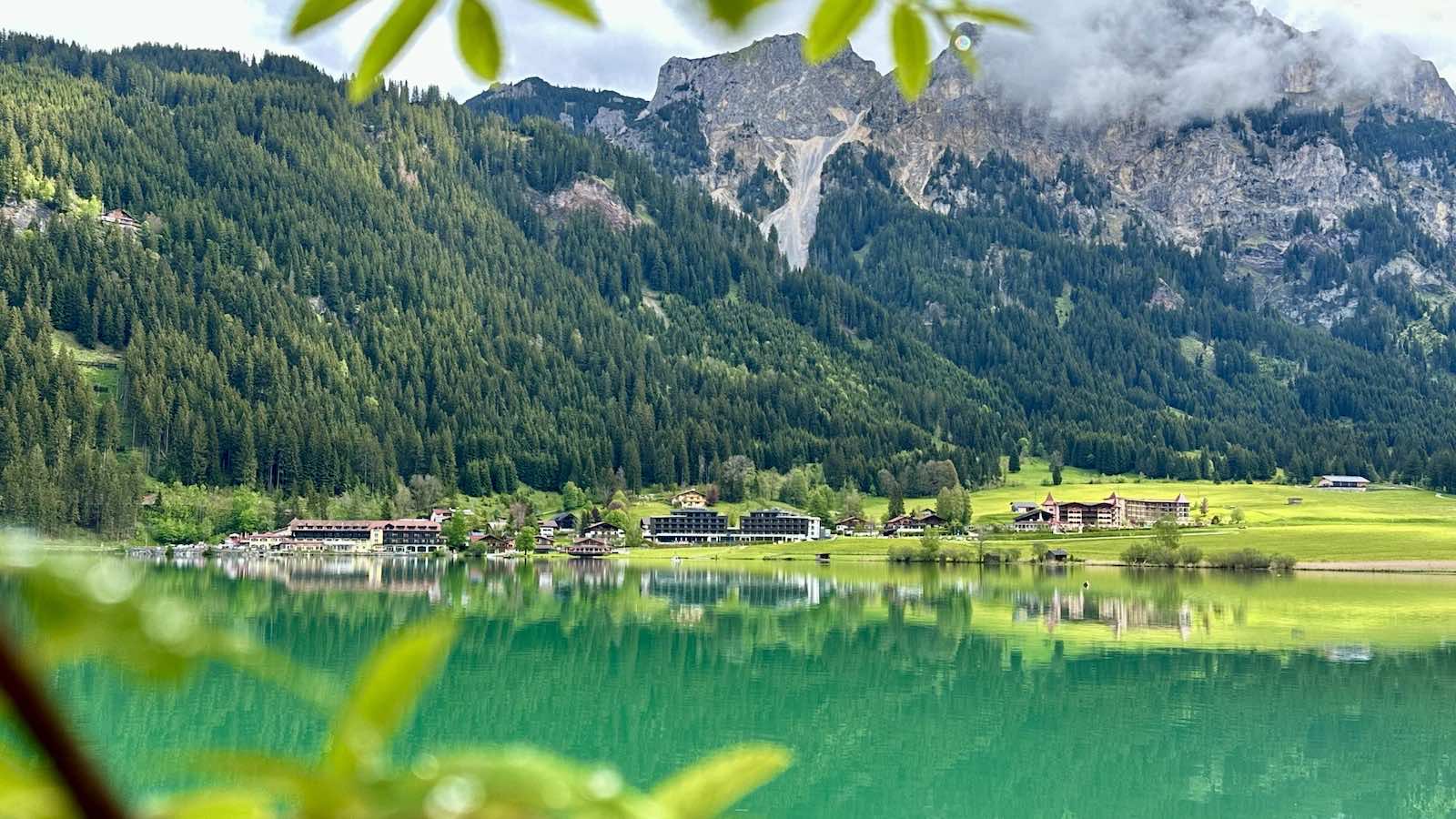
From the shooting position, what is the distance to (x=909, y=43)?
3.04 feet

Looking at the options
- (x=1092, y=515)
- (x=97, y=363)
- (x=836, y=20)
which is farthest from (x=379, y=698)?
(x=97, y=363)

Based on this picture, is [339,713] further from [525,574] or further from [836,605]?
[525,574]

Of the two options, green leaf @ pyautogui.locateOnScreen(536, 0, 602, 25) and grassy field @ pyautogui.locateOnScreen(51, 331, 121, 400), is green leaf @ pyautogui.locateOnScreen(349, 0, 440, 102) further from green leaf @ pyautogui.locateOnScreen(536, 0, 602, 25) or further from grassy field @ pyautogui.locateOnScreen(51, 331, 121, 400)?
grassy field @ pyautogui.locateOnScreen(51, 331, 121, 400)

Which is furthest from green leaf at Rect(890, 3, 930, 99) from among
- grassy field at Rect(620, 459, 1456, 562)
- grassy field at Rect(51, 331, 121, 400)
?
grassy field at Rect(51, 331, 121, 400)

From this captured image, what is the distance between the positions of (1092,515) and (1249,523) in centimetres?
1253

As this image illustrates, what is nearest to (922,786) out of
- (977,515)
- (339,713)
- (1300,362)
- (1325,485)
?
(339,713)

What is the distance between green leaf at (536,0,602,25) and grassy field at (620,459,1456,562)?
8636cm

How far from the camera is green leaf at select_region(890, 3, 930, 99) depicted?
0.89m

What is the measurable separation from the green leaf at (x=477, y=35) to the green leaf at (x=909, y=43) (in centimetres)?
30

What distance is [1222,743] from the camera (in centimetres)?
2583

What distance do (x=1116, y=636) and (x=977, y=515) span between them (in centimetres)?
6954

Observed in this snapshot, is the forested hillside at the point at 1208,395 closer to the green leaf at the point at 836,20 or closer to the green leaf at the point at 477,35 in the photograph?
the green leaf at the point at 836,20

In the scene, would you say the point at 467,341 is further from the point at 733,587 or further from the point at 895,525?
the point at 733,587

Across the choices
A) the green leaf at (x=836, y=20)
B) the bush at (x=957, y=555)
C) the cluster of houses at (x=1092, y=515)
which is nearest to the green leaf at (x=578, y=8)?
the green leaf at (x=836, y=20)
